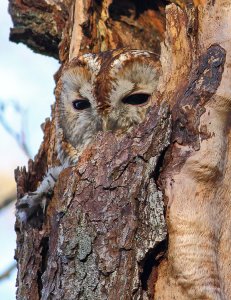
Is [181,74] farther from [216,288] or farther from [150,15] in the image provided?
[150,15]

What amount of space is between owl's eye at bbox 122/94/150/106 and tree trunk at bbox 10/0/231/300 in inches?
17.8

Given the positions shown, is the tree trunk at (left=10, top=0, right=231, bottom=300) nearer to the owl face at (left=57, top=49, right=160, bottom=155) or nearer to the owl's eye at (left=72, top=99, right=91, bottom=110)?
the owl face at (left=57, top=49, right=160, bottom=155)

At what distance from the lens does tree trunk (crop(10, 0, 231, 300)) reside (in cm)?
227

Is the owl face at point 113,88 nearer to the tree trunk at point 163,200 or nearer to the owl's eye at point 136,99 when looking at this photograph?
the owl's eye at point 136,99

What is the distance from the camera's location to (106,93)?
3.07m

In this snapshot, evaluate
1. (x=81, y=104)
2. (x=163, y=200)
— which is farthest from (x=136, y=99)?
(x=163, y=200)

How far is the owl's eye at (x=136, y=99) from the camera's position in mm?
3082

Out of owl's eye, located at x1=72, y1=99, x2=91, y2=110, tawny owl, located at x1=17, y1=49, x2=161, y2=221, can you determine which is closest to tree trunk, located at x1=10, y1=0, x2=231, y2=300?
tawny owl, located at x1=17, y1=49, x2=161, y2=221

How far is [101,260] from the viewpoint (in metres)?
2.28

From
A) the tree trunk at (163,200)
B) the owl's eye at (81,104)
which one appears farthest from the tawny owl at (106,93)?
the tree trunk at (163,200)

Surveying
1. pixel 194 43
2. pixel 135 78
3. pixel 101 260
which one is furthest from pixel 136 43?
pixel 101 260

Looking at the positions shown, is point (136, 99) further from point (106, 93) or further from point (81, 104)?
point (81, 104)

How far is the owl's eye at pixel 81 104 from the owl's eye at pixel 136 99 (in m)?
0.21

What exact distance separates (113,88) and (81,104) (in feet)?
0.82
